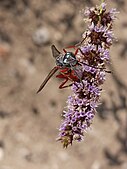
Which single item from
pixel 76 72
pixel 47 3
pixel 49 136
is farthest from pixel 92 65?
pixel 47 3

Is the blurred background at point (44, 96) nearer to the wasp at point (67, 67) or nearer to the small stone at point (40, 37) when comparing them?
the small stone at point (40, 37)

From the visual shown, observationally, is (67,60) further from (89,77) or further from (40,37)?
(40,37)

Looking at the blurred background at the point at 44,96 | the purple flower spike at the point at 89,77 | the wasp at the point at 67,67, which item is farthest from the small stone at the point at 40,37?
the purple flower spike at the point at 89,77

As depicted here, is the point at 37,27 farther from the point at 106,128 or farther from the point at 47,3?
the point at 106,128

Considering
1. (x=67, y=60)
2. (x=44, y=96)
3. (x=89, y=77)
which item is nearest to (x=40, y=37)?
(x=44, y=96)

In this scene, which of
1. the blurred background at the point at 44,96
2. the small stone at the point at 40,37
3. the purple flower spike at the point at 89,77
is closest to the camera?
the purple flower spike at the point at 89,77
